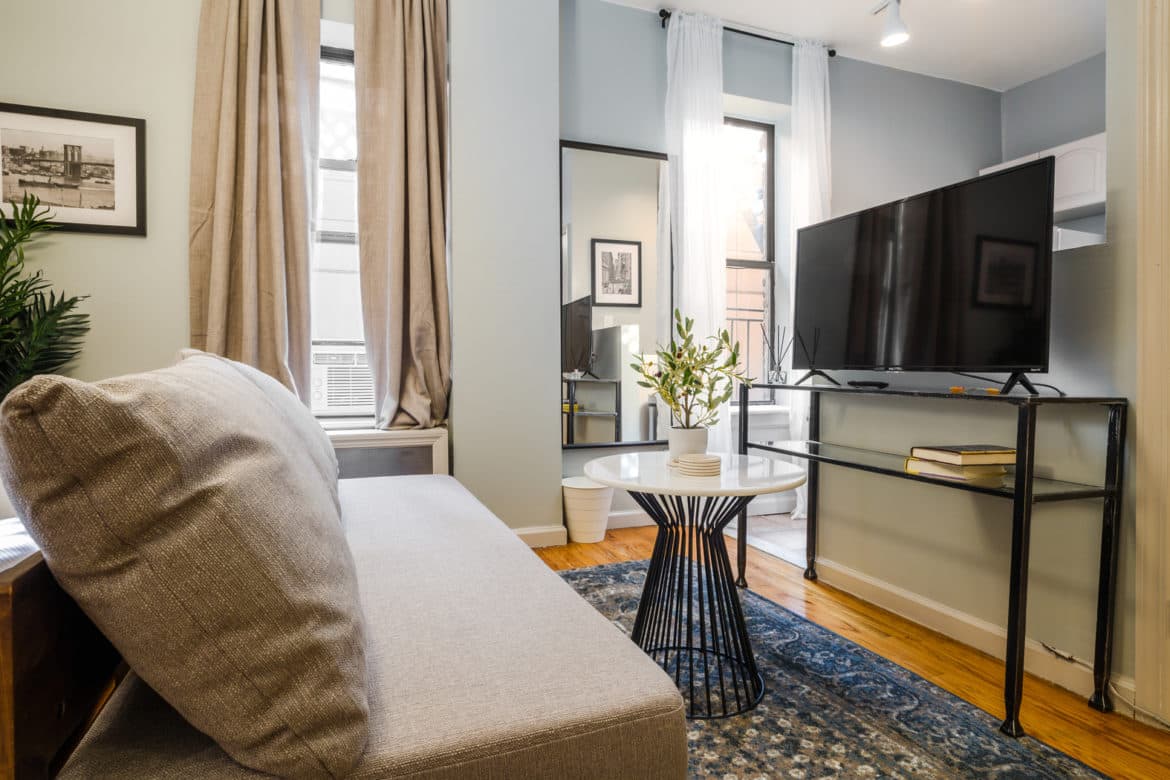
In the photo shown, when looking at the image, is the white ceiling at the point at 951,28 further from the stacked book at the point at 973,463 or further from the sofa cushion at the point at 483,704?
the sofa cushion at the point at 483,704

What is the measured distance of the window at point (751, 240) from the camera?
154 inches

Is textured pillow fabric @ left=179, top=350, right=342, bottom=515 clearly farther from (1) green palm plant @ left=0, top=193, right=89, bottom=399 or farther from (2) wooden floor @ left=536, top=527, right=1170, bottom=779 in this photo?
(2) wooden floor @ left=536, top=527, right=1170, bottom=779

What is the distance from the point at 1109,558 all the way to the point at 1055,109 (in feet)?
12.4

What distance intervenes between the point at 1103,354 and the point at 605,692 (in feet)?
5.68

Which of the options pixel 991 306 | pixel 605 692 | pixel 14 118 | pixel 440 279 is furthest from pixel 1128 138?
pixel 14 118

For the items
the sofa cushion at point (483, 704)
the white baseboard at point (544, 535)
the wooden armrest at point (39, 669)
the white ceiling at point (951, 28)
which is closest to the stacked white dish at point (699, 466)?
the sofa cushion at point (483, 704)

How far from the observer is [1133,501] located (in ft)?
5.37

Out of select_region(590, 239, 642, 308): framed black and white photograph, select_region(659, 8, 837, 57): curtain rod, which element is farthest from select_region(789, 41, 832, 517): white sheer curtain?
select_region(590, 239, 642, 308): framed black and white photograph

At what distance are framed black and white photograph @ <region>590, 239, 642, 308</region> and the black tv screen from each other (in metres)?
0.99

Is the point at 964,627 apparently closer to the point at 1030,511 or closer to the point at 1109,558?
the point at 1109,558

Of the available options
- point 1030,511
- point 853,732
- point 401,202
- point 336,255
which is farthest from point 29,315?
point 1030,511

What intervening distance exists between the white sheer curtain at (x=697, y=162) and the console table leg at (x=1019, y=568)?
6.45 feet

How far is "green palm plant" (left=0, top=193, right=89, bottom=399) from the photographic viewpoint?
2236mm

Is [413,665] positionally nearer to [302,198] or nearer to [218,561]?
[218,561]
